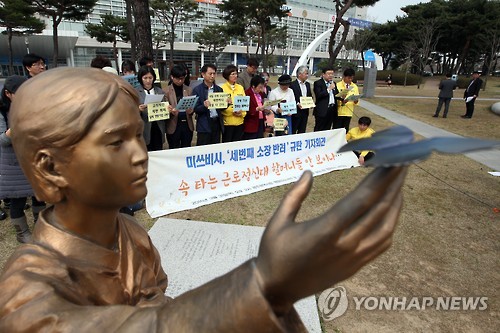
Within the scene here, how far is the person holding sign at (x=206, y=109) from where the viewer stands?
5.17 metres

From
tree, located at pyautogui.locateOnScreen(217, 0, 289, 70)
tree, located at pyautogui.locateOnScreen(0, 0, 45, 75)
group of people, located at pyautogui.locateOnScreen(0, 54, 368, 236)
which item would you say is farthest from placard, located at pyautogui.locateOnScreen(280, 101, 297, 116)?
tree, located at pyautogui.locateOnScreen(0, 0, 45, 75)

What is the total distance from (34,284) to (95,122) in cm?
39

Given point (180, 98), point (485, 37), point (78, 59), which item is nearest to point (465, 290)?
point (180, 98)

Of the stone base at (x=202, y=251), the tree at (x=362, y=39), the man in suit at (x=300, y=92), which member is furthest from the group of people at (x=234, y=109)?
the tree at (x=362, y=39)

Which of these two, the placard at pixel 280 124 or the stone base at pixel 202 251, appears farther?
the placard at pixel 280 124

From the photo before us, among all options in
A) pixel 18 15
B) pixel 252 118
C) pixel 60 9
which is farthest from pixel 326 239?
pixel 18 15

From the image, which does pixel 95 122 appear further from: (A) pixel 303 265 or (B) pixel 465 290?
(B) pixel 465 290

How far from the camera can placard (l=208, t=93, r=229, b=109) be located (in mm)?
5082

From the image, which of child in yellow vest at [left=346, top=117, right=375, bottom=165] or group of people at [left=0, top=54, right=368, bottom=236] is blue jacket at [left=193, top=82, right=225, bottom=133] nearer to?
group of people at [left=0, top=54, right=368, bottom=236]

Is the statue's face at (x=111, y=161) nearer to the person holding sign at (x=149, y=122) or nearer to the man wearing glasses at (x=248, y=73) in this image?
the person holding sign at (x=149, y=122)

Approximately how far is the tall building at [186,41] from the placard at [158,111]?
102ft

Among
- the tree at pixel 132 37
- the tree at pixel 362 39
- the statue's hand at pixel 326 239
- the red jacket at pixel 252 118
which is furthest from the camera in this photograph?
the tree at pixel 362 39

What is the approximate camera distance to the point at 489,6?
3045cm

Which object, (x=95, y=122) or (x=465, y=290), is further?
(x=465, y=290)
